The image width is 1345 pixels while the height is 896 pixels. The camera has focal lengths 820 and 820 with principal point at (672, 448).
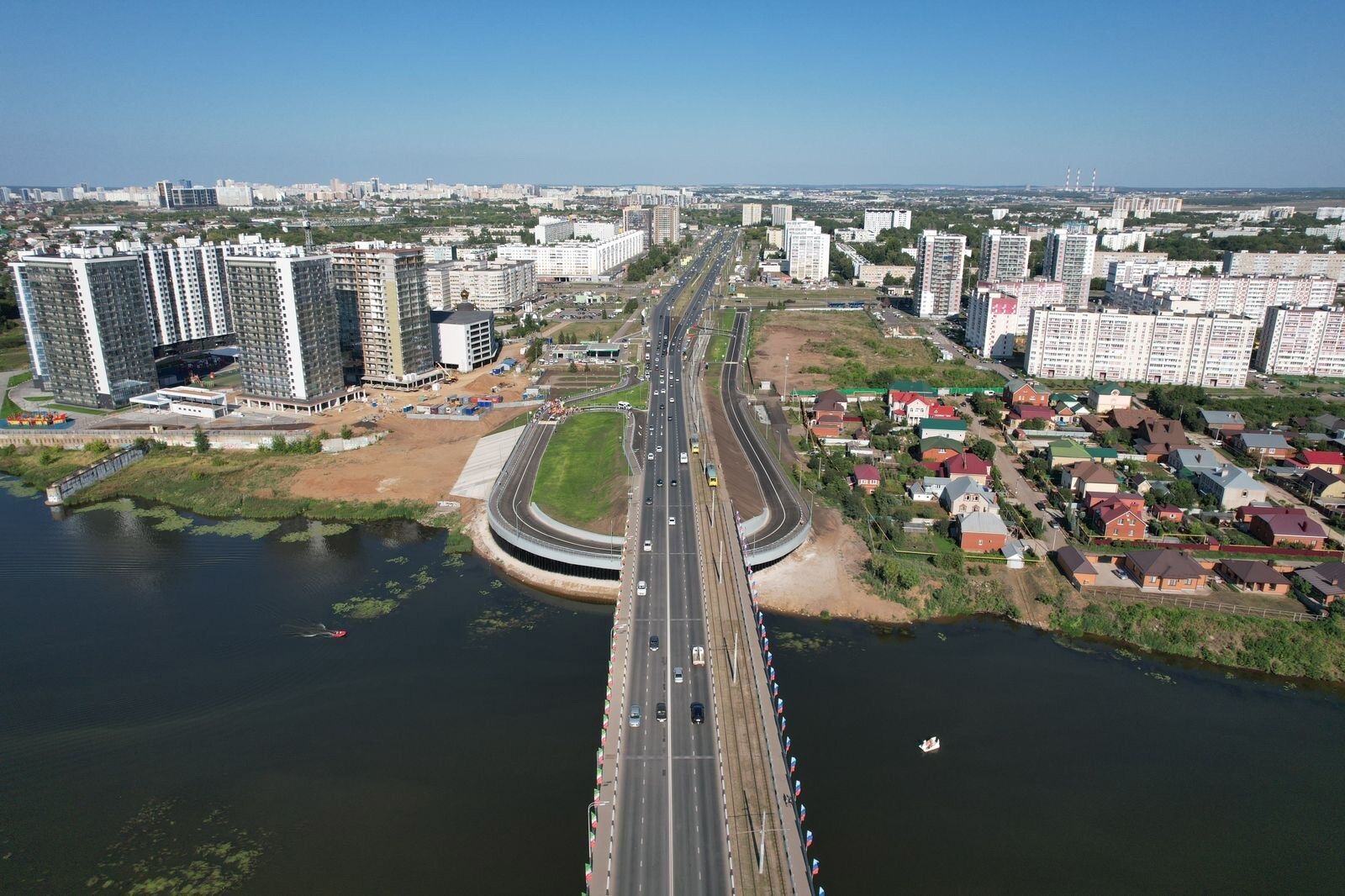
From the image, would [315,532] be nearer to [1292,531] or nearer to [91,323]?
[91,323]

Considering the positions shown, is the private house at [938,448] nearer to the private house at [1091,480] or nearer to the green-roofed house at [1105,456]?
the private house at [1091,480]

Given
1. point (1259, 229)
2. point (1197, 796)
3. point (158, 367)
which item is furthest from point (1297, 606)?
point (1259, 229)

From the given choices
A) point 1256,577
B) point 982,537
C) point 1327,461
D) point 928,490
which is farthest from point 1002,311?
point 1256,577

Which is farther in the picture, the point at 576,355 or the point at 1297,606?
the point at 576,355

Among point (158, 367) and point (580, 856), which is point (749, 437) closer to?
point (580, 856)

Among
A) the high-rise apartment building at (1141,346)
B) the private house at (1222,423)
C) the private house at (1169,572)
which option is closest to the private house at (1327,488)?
the private house at (1222,423)

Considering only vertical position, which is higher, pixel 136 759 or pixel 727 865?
pixel 727 865

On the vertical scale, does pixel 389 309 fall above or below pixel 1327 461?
above
